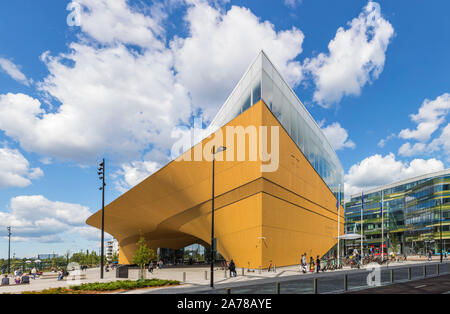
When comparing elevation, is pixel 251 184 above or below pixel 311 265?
above

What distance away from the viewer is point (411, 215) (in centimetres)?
10131

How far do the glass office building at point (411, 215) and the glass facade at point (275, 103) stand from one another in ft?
109

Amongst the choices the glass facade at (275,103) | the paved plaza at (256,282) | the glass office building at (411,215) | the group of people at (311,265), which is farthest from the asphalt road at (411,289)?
the glass office building at (411,215)

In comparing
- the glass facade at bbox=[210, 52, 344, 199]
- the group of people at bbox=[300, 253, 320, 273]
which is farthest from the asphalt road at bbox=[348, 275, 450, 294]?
the glass facade at bbox=[210, 52, 344, 199]

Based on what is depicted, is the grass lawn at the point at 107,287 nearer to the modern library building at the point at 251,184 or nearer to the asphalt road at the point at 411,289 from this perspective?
the modern library building at the point at 251,184

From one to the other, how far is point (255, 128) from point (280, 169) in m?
5.33

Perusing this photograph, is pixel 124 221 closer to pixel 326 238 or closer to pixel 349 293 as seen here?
pixel 326 238

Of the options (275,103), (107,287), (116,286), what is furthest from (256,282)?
(275,103)

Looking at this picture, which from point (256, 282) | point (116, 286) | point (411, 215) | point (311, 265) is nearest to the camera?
point (116, 286)

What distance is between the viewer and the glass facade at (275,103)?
104 feet

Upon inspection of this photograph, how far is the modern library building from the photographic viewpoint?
99.3ft

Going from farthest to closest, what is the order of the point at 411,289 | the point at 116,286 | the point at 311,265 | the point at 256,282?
the point at 311,265 < the point at 256,282 < the point at 116,286 < the point at 411,289

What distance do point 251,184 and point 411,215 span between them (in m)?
89.9

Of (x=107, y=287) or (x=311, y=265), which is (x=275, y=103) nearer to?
(x=311, y=265)
